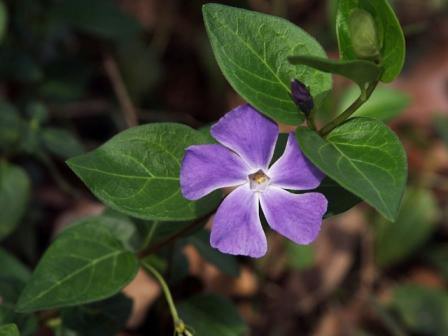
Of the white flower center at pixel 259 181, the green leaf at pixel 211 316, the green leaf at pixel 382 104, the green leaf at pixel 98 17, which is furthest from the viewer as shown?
the green leaf at pixel 98 17

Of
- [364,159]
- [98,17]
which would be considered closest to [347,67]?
[364,159]

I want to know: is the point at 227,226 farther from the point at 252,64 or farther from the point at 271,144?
the point at 252,64

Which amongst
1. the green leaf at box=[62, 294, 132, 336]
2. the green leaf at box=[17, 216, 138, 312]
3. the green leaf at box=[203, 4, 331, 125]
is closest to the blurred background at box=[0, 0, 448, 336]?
the green leaf at box=[62, 294, 132, 336]

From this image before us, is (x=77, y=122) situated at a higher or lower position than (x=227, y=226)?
lower

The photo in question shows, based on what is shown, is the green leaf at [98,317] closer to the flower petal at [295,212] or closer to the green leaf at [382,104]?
the flower petal at [295,212]

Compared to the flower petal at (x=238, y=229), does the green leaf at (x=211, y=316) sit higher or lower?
lower

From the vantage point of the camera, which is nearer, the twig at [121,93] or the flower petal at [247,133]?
the flower petal at [247,133]

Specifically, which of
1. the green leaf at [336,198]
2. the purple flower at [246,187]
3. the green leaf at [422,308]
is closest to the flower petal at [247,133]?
the purple flower at [246,187]

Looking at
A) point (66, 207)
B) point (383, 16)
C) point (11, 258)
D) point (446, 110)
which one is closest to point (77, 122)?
point (66, 207)
